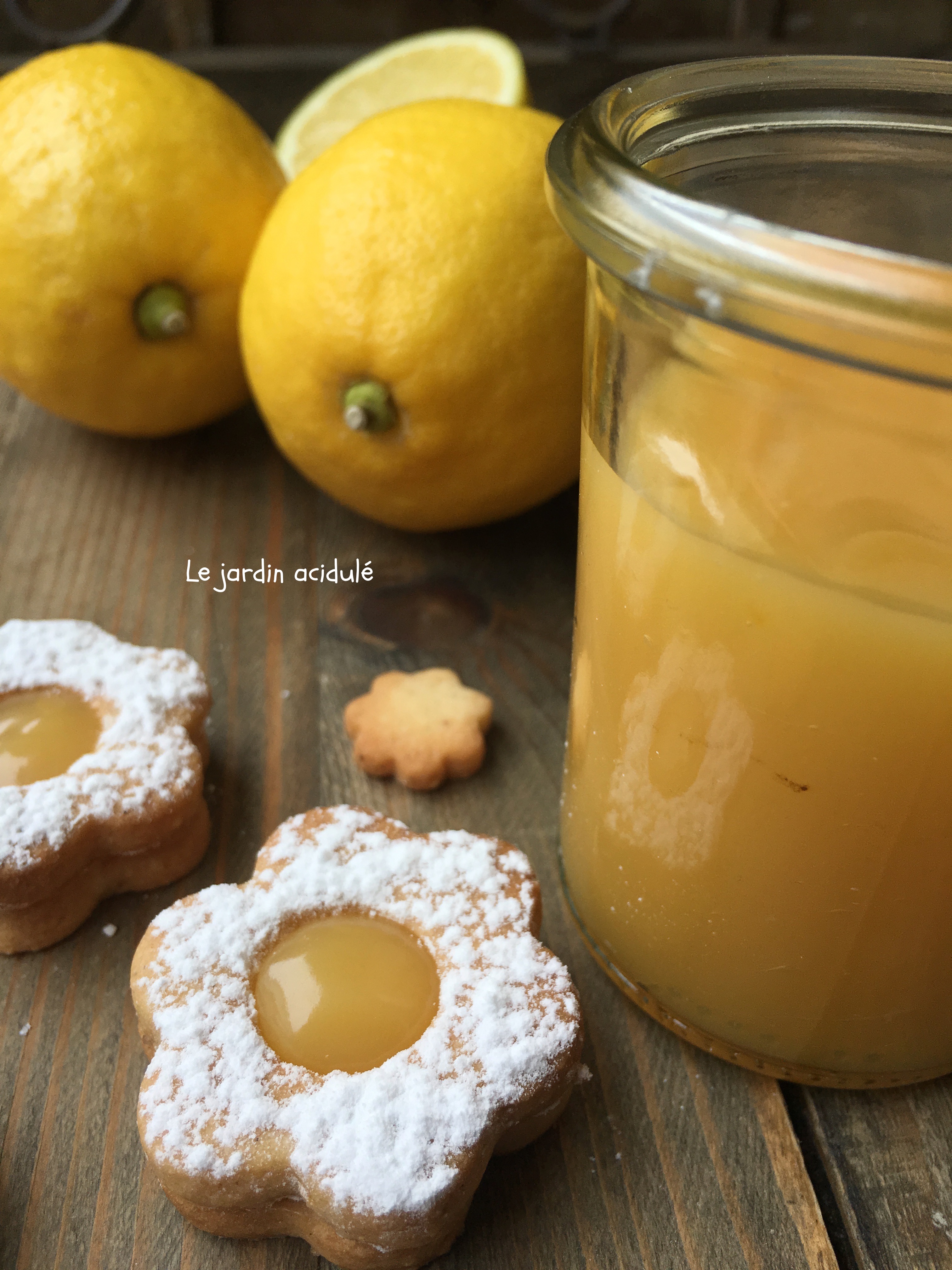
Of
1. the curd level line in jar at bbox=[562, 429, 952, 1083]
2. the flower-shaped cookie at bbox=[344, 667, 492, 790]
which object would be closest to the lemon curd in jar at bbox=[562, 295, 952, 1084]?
the curd level line in jar at bbox=[562, 429, 952, 1083]

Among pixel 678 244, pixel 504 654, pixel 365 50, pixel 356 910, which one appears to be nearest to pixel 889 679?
pixel 678 244

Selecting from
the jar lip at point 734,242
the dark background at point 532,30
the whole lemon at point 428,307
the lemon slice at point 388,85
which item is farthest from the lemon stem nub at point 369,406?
the dark background at point 532,30

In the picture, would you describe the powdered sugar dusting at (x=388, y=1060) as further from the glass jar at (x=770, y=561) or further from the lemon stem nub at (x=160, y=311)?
the lemon stem nub at (x=160, y=311)

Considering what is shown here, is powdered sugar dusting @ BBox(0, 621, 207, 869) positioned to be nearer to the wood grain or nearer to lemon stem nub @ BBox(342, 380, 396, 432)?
the wood grain

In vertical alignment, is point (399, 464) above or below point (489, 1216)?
above

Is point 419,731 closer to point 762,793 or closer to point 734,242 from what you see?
point 762,793

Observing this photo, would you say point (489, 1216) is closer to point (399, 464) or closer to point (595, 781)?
point (595, 781)

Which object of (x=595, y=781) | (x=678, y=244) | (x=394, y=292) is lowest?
(x=595, y=781)
